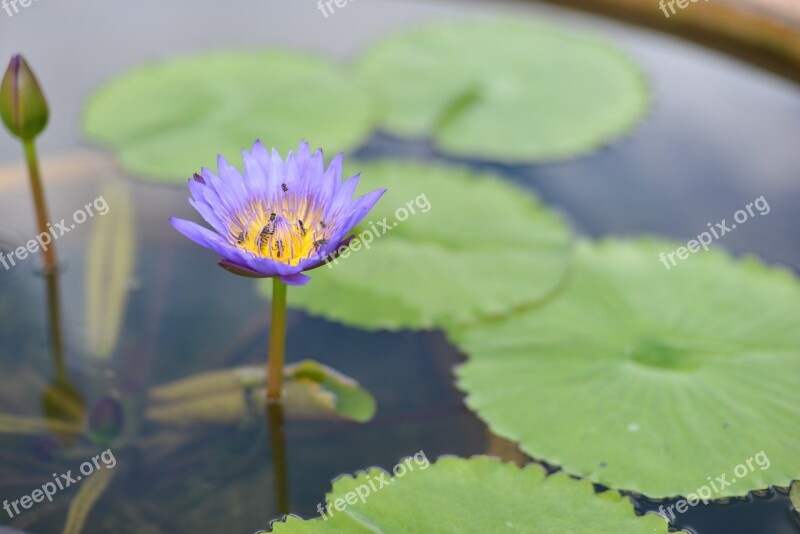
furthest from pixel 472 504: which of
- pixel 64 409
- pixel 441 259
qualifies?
pixel 64 409

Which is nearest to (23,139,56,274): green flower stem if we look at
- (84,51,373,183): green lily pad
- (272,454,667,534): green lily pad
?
(84,51,373,183): green lily pad

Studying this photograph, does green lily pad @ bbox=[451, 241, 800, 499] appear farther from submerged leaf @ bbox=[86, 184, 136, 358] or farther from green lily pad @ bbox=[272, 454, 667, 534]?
submerged leaf @ bbox=[86, 184, 136, 358]

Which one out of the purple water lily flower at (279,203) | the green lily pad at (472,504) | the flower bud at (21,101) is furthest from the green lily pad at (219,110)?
the green lily pad at (472,504)

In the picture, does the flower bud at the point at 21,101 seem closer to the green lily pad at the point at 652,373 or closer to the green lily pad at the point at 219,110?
the green lily pad at the point at 219,110

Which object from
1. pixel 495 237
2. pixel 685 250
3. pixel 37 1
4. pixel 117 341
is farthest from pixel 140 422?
pixel 37 1

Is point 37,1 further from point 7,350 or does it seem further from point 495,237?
point 495,237

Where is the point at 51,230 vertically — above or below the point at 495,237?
below

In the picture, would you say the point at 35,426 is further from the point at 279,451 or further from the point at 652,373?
the point at 652,373
